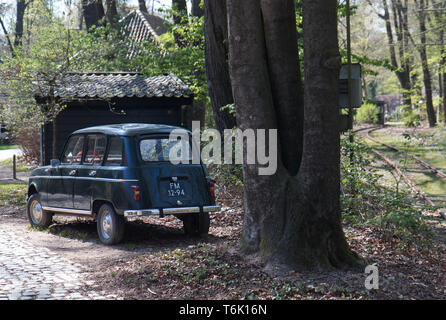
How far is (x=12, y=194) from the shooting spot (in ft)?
56.5

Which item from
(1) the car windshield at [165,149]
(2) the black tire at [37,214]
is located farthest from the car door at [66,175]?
(1) the car windshield at [165,149]

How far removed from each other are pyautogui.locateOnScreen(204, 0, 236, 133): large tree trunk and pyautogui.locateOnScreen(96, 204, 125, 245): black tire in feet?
19.1

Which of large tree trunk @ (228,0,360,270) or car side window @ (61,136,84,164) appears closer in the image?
large tree trunk @ (228,0,360,270)

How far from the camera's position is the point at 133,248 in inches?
366

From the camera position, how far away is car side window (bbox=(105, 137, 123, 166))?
9.66 m

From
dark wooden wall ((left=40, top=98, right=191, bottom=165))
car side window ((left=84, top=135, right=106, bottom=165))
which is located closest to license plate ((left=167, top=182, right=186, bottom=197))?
car side window ((left=84, top=135, right=106, bottom=165))

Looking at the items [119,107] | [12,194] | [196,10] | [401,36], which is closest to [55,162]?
[12,194]

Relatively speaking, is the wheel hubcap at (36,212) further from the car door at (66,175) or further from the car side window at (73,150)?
the car side window at (73,150)

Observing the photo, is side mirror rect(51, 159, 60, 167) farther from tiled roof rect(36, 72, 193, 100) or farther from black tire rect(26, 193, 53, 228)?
tiled roof rect(36, 72, 193, 100)

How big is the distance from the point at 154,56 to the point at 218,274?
15594 millimetres

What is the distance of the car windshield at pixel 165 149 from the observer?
9651 mm

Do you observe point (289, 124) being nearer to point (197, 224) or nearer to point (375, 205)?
point (197, 224)

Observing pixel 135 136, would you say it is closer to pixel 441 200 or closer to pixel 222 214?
pixel 222 214
